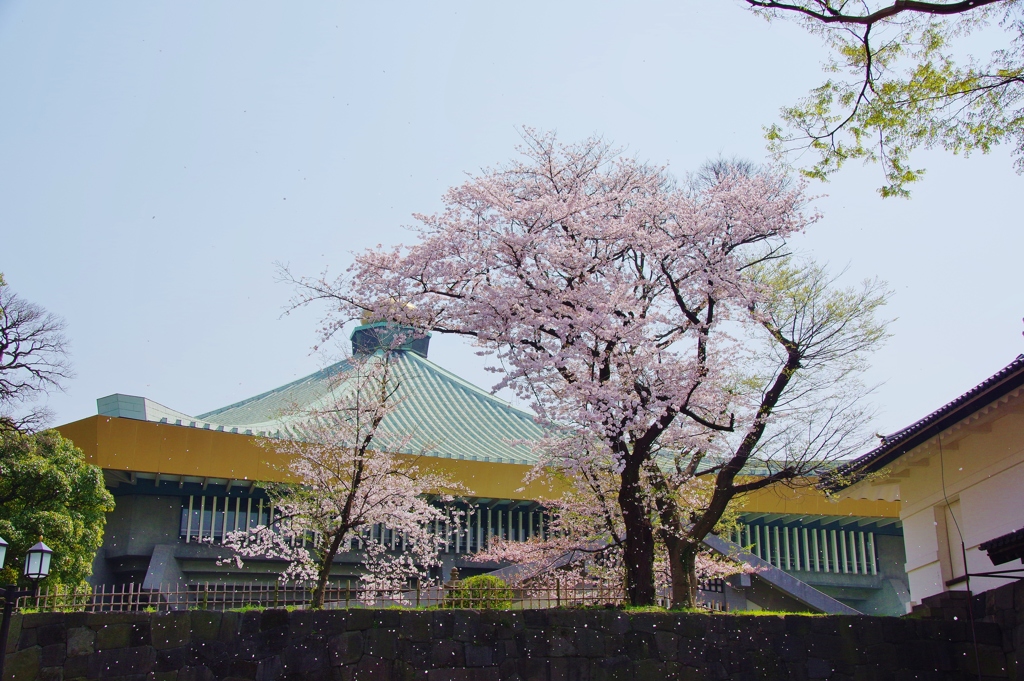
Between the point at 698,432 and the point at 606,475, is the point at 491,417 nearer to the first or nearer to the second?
the point at 606,475

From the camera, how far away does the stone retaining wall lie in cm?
1095

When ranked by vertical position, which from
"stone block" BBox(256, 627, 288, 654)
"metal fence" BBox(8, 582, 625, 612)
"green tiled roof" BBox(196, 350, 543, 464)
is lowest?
"stone block" BBox(256, 627, 288, 654)

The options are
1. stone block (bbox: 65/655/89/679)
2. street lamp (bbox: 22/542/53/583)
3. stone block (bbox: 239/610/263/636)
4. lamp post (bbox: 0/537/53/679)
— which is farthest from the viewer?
stone block (bbox: 239/610/263/636)

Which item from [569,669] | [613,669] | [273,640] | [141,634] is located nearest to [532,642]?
[569,669]

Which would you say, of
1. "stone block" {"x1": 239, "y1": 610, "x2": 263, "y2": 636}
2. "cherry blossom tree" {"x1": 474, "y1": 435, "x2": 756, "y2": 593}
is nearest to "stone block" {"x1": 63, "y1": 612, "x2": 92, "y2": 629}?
"stone block" {"x1": 239, "y1": 610, "x2": 263, "y2": 636}

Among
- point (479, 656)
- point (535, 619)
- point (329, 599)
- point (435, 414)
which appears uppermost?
point (435, 414)

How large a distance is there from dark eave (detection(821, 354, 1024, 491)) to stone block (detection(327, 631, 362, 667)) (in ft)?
22.2

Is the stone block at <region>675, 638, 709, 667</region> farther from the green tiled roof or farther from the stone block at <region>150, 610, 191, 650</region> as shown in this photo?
the green tiled roof

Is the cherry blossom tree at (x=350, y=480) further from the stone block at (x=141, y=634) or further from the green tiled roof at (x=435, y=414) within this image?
the green tiled roof at (x=435, y=414)

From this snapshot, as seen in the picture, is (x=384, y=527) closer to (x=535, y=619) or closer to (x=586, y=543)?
(x=586, y=543)

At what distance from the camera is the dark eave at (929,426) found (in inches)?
440

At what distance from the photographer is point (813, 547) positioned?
25953 mm

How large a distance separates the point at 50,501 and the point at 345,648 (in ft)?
21.5

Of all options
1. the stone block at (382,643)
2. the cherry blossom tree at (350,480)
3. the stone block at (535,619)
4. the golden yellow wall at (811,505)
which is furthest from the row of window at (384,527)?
the stone block at (382,643)
